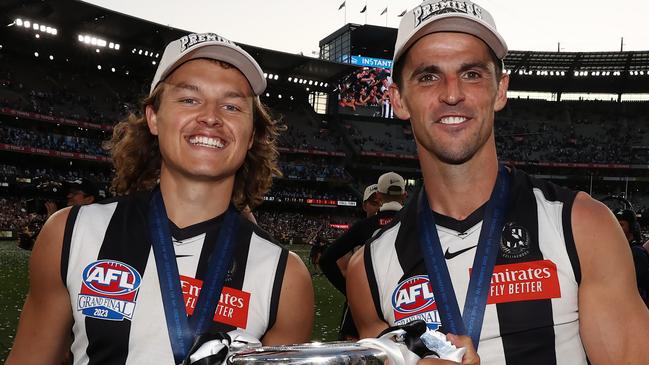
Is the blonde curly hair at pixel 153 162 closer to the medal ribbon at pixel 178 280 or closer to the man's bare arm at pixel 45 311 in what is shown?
the medal ribbon at pixel 178 280

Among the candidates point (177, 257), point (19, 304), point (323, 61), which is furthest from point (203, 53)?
point (323, 61)

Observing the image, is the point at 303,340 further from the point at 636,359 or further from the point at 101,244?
the point at 636,359

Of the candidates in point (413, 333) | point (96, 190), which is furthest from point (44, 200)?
point (413, 333)

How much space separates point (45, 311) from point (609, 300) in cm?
202

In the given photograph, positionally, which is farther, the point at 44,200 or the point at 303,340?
the point at 44,200

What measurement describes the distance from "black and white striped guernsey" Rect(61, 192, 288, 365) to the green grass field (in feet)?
16.8

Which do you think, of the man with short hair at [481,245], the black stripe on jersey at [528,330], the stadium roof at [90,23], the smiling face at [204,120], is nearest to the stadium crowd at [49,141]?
the stadium roof at [90,23]

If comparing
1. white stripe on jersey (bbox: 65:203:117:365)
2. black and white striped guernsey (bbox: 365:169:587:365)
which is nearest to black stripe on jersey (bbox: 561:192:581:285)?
black and white striped guernsey (bbox: 365:169:587:365)

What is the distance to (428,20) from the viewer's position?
2.23 m

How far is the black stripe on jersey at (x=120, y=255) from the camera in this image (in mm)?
2092

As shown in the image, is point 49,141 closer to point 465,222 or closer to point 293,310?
point 293,310

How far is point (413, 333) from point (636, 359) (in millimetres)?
985

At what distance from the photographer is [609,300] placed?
1.94 meters

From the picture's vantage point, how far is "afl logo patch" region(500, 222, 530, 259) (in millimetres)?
2131
